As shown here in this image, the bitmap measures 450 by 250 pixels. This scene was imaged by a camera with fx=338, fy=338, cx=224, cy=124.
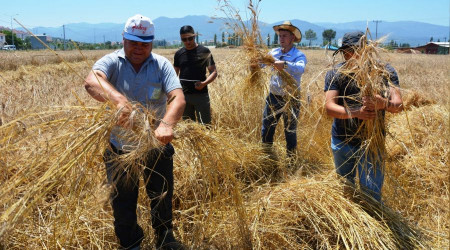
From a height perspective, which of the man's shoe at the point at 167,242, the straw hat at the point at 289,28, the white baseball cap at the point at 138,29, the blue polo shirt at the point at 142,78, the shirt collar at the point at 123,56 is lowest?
the man's shoe at the point at 167,242

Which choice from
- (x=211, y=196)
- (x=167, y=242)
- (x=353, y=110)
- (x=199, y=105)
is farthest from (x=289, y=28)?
(x=167, y=242)

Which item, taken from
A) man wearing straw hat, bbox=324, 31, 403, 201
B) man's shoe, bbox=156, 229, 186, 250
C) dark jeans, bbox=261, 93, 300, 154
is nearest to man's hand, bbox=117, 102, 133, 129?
man's shoe, bbox=156, 229, 186, 250

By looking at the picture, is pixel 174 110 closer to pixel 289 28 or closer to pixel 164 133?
pixel 164 133

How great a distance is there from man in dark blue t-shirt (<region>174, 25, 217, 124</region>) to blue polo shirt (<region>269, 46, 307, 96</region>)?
2.76 feet

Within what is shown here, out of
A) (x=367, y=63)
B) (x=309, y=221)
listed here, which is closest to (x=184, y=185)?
(x=309, y=221)

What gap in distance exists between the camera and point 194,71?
4.03 metres

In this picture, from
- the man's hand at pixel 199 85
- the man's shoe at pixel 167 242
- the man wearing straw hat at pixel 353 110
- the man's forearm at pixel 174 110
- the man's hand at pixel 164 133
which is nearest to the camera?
the man's hand at pixel 164 133

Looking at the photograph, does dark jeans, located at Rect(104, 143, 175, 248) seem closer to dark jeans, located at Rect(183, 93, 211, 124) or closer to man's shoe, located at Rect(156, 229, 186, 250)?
man's shoe, located at Rect(156, 229, 186, 250)

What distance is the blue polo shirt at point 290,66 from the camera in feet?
11.1

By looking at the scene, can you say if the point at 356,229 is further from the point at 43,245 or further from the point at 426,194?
the point at 43,245

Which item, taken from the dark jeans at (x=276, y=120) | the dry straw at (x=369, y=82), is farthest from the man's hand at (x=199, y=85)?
the dry straw at (x=369, y=82)

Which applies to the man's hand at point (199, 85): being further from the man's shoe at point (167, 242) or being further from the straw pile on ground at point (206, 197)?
the man's shoe at point (167, 242)

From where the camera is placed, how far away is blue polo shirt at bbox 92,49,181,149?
6.70ft

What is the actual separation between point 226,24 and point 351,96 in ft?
5.71
